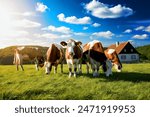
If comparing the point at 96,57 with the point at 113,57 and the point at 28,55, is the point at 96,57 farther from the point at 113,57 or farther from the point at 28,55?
the point at 28,55

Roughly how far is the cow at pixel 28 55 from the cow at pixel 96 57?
274 cm

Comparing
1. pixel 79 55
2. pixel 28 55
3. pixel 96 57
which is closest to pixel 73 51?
pixel 79 55

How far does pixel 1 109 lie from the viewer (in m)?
7.50

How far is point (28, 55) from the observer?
13180 millimetres

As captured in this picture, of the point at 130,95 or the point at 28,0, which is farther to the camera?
the point at 28,0

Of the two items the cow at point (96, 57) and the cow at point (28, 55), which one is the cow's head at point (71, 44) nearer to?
the cow at point (96, 57)

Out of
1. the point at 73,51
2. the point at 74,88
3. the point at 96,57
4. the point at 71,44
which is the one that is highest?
the point at 71,44

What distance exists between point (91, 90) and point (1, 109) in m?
2.35

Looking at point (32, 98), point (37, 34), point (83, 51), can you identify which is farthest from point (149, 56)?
point (32, 98)

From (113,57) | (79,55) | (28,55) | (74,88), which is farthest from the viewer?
(28,55)

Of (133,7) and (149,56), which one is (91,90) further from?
(149,56)

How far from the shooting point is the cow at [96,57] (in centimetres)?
1083

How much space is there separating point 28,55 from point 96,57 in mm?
3468

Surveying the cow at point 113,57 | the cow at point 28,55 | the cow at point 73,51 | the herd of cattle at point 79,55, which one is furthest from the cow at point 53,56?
the cow at point 113,57
